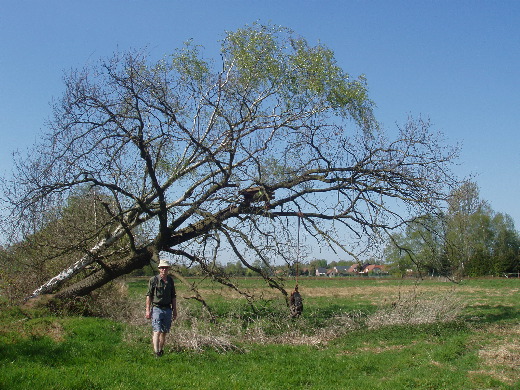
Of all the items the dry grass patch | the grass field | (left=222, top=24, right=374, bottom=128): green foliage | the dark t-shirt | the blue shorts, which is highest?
(left=222, top=24, right=374, bottom=128): green foliage

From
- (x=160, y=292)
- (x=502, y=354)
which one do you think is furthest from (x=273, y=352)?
(x=502, y=354)

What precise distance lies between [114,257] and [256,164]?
550cm

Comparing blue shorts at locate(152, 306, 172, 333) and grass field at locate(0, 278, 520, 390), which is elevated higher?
blue shorts at locate(152, 306, 172, 333)

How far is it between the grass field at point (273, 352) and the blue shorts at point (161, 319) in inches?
17.9

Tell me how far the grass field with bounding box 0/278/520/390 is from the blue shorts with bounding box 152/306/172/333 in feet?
1.49

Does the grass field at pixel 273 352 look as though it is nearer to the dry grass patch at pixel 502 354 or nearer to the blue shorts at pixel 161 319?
the dry grass patch at pixel 502 354

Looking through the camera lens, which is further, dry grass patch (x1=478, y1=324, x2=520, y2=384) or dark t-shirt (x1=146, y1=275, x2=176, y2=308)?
dark t-shirt (x1=146, y1=275, x2=176, y2=308)

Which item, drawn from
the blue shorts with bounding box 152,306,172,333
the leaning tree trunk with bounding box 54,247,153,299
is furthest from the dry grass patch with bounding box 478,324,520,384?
the leaning tree trunk with bounding box 54,247,153,299

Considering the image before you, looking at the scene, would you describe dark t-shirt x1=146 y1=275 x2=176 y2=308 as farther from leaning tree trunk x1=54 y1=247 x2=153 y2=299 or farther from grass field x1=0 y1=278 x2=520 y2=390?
leaning tree trunk x1=54 y1=247 x2=153 y2=299

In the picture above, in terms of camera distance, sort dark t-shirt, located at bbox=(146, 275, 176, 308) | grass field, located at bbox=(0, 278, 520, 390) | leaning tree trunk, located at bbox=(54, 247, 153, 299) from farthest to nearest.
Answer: leaning tree trunk, located at bbox=(54, 247, 153, 299)
dark t-shirt, located at bbox=(146, 275, 176, 308)
grass field, located at bbox=(0, 278, 520, 390)

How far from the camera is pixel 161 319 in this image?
29.5ft

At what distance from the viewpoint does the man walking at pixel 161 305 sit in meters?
8.91

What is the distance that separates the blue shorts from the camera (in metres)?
8.92

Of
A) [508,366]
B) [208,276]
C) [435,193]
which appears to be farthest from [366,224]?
[508,366]
